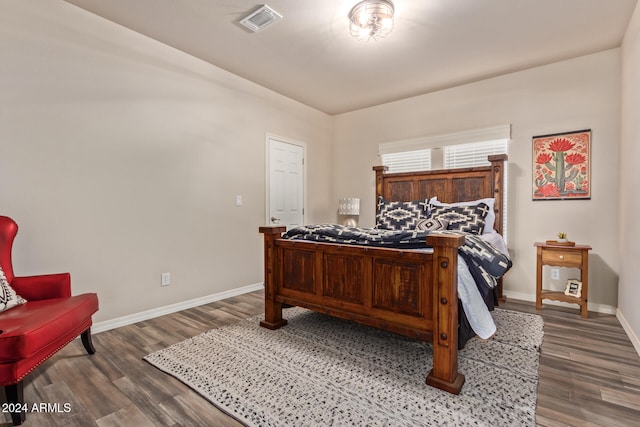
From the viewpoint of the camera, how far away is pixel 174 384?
188 cm

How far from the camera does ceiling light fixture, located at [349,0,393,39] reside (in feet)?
7.75

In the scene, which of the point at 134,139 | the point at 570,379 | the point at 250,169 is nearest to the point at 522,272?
the point at 570,379

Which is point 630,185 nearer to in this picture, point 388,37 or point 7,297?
point 388,37

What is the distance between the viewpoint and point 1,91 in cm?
223

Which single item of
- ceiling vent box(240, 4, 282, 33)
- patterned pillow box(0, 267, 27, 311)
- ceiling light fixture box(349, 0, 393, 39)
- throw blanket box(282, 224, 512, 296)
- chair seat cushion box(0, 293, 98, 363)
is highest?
ceiling vent box(240, 4, 282, 33)

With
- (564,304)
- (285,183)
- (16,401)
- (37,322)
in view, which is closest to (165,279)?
(37,322)

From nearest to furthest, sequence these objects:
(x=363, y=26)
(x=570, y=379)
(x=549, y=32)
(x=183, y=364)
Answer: (x=570, y=379) → (x=183, y=364) → (x=363, y=26) → (x=549, y=32)

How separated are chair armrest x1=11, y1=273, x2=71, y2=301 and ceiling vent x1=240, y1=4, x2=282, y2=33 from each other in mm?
2393

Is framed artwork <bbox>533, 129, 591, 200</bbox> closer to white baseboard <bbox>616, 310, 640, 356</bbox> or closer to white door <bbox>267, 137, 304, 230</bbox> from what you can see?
white baseboard <bbox>616, 310, 640, 356</bbox>

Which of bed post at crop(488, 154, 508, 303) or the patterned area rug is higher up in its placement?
bed post at crop(488, 154, 508, 303)

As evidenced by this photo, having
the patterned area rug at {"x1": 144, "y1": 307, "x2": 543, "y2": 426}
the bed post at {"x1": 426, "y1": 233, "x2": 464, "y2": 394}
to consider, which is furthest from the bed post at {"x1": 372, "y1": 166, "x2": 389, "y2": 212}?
the bed post at {"x1": 426, "y1": 233, "x2": 464, "y2": 394}

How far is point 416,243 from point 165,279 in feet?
8.13

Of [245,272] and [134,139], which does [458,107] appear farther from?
[134,139]

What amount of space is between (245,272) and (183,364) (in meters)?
1.88
